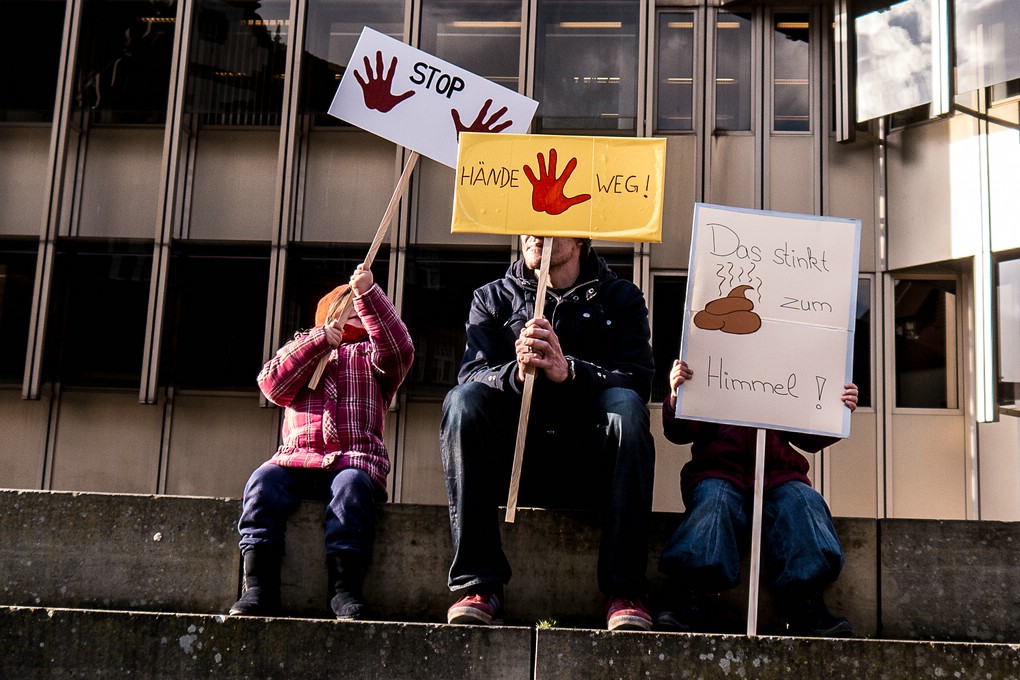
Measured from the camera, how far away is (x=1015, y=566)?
4.53m

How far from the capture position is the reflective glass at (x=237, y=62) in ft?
40.9

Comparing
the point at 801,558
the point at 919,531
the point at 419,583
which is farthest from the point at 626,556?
the point at 919,531

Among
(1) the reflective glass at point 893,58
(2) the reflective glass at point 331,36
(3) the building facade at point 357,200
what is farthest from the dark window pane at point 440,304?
(1) the reflective glass at point 893,58

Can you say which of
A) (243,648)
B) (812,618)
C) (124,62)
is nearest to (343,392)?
(243,648)

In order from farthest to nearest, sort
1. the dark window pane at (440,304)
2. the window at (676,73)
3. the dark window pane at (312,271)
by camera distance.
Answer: the window at (676,73)
the dark window pane at (312,271)
the dark window pane at (440,304)

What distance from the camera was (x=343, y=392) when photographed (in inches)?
203

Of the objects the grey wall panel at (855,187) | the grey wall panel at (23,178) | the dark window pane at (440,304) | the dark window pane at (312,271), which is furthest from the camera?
the grey wall panel at (23,178)

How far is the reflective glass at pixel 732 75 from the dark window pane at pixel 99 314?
6.42 metres

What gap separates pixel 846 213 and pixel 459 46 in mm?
4573

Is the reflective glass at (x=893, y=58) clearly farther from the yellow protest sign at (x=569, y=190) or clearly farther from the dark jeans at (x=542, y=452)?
the dark jeans at (x=542, y=452)

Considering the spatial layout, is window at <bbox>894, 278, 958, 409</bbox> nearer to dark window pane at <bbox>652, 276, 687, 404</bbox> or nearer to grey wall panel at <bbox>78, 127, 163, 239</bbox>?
dark window pane at <bbox>652, 276, 687, 404</bbox>

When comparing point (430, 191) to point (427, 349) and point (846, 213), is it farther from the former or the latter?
point (846, 213)

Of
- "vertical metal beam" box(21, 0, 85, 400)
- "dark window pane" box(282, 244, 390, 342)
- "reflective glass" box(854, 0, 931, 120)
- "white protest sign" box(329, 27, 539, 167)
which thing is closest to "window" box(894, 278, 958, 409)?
"reflective glass" box(854, 0, 931, 120)

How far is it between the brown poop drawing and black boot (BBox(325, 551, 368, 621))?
164 centimetres
